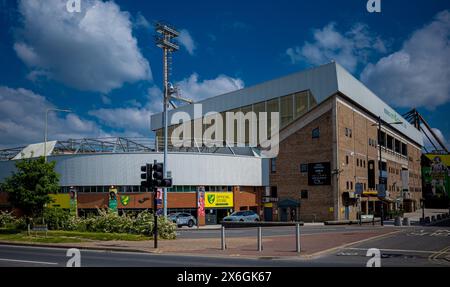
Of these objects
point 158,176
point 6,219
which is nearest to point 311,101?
point 6,219

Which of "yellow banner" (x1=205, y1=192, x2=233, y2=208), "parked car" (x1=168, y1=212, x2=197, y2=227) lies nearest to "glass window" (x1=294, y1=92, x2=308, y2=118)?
"yellow banner" (x1=205, y1=192, x2=233, y2=208)

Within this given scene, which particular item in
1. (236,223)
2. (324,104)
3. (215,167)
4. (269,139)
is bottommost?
(236,223)

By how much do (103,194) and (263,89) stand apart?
85.9ft

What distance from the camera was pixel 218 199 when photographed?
53125 millimetres

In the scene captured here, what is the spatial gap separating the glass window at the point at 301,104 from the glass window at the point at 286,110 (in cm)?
84

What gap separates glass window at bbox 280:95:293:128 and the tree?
33389 mm

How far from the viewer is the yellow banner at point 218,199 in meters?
52.1

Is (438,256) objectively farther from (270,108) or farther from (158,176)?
(270,108)

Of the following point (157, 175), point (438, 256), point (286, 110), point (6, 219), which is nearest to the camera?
point (438, 256)

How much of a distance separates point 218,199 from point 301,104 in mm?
15999

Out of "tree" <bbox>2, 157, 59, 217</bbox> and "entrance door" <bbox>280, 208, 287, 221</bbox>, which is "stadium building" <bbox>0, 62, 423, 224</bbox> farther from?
"tree" <bbox>2, 157, 59, 217</bbox>
